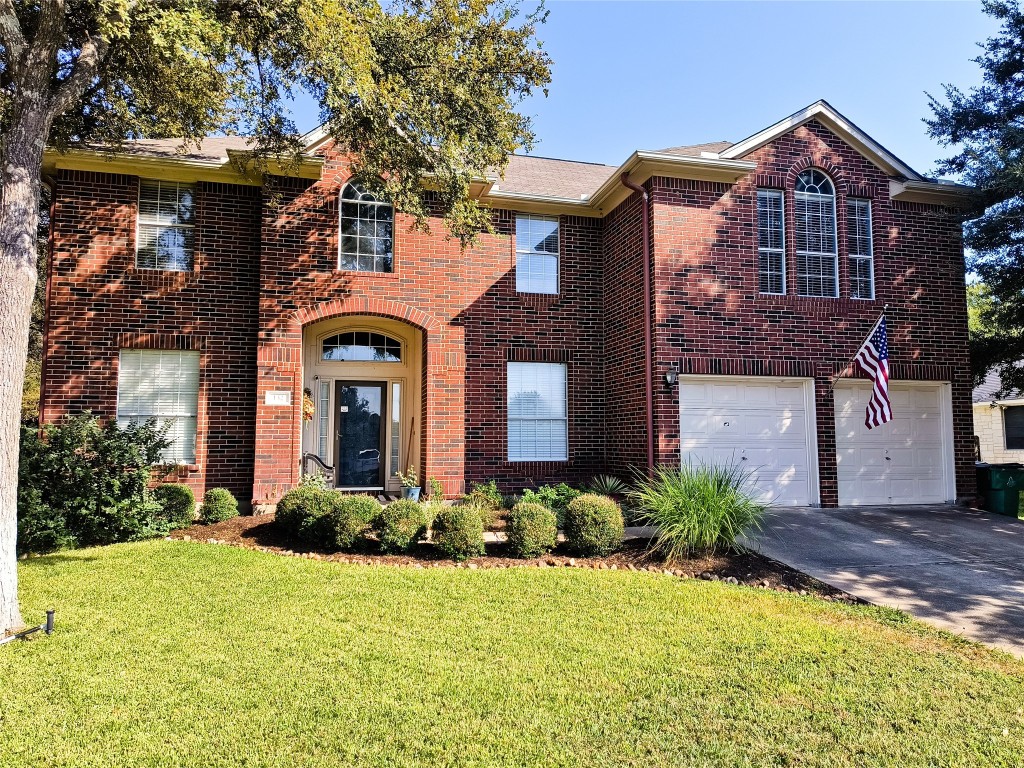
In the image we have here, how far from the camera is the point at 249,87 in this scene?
8.02 metres

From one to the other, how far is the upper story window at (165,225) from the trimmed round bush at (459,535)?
6783mm

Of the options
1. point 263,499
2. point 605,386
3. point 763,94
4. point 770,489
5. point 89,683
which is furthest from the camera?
point 605,386

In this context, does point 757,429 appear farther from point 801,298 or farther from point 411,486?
point 411,486

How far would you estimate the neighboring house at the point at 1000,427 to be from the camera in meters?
20.0

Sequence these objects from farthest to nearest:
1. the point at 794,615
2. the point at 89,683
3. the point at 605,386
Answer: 1. the point at 605,386
2. the point at 794,615
3. the point at 89,683

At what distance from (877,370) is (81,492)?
37.7 feet

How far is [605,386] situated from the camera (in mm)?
12141

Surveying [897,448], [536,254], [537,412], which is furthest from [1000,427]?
[536,254]

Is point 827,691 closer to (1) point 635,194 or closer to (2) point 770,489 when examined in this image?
(2) point 770,489

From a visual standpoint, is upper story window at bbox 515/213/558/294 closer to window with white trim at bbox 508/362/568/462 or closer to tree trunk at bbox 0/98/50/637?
window with white trim at bbox 508/362/568/462

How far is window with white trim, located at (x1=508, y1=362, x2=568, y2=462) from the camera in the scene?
11812 millimetres

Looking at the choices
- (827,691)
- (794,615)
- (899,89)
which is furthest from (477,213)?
(899,89)

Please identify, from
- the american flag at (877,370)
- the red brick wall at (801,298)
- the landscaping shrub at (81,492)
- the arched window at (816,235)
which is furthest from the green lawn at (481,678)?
the arched window at (816,235)

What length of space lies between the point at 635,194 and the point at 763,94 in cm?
309
